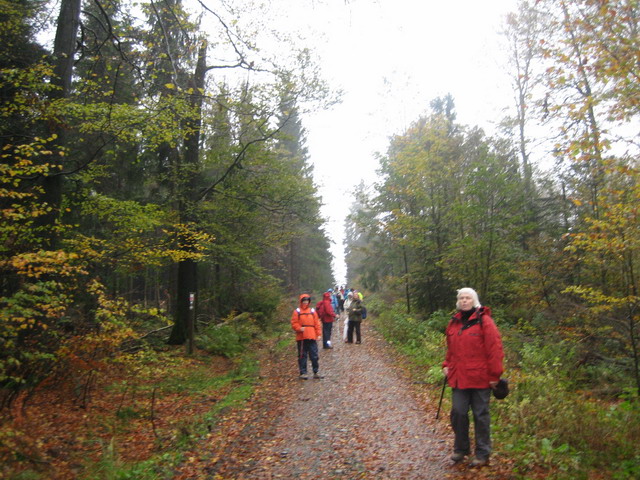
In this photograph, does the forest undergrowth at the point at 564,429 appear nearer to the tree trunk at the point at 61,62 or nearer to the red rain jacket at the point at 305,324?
the red rain jacket at the point at 305,324

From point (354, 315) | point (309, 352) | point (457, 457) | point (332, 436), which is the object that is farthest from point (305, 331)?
point (354, 315)

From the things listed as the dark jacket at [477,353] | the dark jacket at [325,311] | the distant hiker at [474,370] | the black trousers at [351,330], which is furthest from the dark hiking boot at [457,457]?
the black trousers at [351,330]

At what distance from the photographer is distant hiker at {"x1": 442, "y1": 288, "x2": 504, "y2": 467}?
4371mm

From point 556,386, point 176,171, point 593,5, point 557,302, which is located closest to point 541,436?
Answer: point 556,386

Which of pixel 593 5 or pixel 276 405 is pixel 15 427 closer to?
pixel 276 405

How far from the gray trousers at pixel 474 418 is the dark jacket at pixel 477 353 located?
125mm

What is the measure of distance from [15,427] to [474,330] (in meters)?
5.16

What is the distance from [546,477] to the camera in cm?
406

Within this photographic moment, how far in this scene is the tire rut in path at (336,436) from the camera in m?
4.80

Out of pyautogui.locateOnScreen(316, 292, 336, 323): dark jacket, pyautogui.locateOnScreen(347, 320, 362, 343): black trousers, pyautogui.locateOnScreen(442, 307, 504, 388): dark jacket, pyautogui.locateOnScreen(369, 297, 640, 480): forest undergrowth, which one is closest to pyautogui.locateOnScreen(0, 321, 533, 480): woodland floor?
pyautogui.locateOnScreen(369, 297, 640, 480): forest undergrowth

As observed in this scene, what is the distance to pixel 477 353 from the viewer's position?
4.46m

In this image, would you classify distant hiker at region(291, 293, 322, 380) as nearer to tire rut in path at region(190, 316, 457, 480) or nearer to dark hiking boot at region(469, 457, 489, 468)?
tire rut in path at region(190, 316, 457, 480)

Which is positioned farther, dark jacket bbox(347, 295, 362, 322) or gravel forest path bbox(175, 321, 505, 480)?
dark jacket bbox(347, 295, 362, 322)

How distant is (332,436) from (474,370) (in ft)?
8.31
